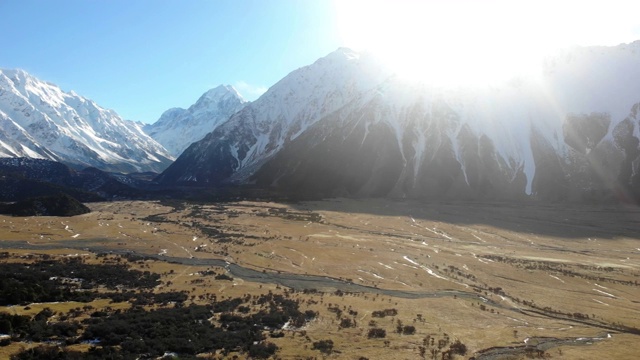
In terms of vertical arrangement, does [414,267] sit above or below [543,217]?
below

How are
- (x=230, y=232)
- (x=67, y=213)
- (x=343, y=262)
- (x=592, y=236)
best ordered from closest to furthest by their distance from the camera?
1. (x=343, y=262)
2. (x=230, y=232)
3. (x=592, y=236)
4. (x=67, y=213)

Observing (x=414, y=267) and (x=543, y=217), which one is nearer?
(x=414, y=267)

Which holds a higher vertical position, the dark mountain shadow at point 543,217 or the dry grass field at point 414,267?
the dark mountain shadow at point 543,217

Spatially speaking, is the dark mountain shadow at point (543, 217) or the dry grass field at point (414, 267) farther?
the dark mountain shadow at point (543, 217)

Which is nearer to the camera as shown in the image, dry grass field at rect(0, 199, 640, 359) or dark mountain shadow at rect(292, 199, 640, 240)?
dry grass field at rect(0, 199, 640, 359)

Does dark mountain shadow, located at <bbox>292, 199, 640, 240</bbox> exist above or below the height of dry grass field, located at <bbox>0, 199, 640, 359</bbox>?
above

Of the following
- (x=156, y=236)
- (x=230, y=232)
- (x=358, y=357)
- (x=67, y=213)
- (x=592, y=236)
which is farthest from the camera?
(x=67, y=213)

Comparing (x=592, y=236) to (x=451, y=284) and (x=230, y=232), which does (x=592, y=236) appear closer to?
(x=451, y=284)

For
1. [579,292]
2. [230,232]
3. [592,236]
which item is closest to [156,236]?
[230,232]
